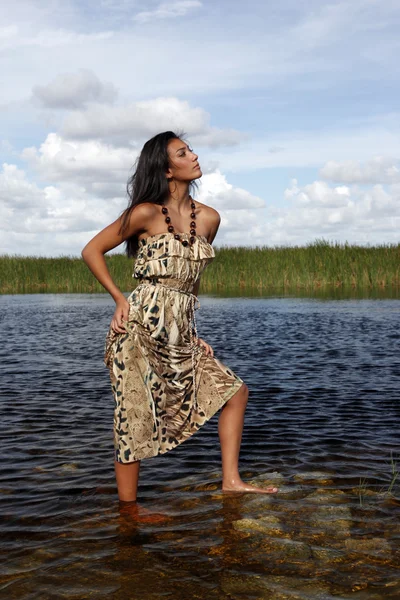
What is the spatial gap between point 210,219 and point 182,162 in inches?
15.5

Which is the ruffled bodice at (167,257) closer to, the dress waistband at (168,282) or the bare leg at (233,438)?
the dress waistband at (168,282)

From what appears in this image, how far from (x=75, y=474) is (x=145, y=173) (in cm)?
195

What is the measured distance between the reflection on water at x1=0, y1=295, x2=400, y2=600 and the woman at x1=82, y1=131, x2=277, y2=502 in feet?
1.28

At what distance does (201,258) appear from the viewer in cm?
378

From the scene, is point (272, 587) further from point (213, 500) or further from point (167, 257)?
point (167, 257)

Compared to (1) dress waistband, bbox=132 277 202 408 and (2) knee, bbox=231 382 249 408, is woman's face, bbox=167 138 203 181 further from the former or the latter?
(2) knee, bbox=231 382 249 408

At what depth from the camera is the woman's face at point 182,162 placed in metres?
3.73

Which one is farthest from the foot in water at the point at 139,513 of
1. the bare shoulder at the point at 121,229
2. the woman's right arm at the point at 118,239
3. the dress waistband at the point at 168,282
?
the bare shoulder at the point at 121,229

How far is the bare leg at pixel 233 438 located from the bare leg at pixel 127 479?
1.66 ft

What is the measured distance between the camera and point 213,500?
3852mm

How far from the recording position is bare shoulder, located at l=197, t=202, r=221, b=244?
395cm

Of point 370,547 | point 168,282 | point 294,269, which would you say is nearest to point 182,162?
point 168,282

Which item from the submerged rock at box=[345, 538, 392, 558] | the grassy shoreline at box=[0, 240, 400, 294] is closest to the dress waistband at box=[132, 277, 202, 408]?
the submerged rock at box=[345, 538, 392, 558]

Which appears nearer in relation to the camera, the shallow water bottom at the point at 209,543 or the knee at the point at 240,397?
the shallow water bottom at the point at 209,543
